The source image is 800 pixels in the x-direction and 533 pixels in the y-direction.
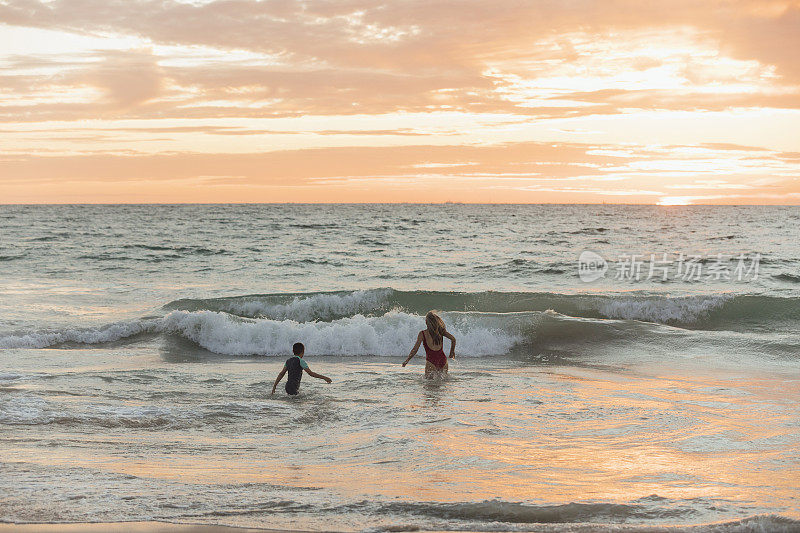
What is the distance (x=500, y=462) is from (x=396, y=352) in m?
9.74

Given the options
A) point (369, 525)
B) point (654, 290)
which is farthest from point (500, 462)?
point (654, 290)

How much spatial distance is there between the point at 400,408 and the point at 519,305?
12181 mm

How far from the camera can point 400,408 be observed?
1006cm

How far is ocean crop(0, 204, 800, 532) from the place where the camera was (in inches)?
231

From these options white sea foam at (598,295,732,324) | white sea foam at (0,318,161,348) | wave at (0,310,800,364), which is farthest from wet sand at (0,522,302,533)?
white sea foam at (598,295,732,324)

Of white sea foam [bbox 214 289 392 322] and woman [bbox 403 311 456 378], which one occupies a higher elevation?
woman [bbox 403 311 456 378]

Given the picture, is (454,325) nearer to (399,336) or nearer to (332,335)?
(399,336)

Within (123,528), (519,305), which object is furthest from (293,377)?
(519,305)

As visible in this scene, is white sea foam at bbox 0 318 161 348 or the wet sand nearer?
the wet sand

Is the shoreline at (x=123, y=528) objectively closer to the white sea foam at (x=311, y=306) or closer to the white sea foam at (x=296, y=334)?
the white sea foam at (x=296, y=334)

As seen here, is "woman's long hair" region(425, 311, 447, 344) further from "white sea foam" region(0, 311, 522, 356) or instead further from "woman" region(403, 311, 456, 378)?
"white sea foam" region(0, 311, 522, 356)

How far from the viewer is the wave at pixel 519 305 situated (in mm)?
20562

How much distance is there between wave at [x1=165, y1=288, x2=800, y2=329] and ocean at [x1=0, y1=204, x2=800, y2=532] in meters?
0.07

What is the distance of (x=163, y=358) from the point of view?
15.4m
